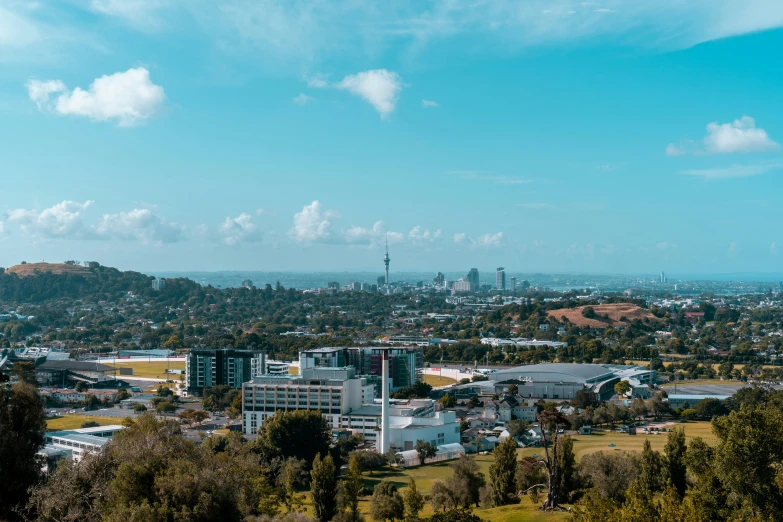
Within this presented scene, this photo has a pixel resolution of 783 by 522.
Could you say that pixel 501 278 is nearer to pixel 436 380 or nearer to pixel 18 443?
pixel 436 380

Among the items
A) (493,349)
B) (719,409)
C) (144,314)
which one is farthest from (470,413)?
(144,314)

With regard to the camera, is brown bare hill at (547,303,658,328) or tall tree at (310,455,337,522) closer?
tall tree at (310,455,337,522)

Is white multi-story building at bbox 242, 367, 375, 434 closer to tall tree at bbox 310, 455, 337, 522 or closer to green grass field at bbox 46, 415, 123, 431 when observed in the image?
green grass field at bbox 46, 415, 123, 431

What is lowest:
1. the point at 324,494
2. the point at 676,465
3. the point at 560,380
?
the point at 560,380

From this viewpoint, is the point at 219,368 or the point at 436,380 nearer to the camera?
the point at 219,368

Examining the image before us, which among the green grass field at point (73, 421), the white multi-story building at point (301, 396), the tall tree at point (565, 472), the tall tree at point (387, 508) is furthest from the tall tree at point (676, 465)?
the green grass field at point (73, 421)

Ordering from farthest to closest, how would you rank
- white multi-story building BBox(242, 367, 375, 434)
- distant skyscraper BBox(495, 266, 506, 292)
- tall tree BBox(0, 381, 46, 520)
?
distant skyscraper BBox(495, 266, 506, 292), white multi-story building BBox(242, 367, 375, 434), tall tree BBox(0, 381, 46, 520)

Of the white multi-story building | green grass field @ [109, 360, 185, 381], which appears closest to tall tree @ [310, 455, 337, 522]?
the white multi-story building

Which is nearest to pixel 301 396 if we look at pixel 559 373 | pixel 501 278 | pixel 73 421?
pixel 73 421
